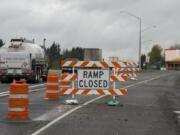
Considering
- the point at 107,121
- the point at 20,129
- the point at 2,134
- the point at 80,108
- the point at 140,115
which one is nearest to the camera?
the point at 2,134

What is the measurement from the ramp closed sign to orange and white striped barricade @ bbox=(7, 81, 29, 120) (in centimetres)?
489

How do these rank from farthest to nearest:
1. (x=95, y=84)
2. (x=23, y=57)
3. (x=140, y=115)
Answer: (x=23, y=57), (x=95, y=84), (x=140, y=115)

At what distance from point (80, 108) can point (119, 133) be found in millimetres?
5725

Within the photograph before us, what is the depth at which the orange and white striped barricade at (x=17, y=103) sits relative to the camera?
46.8 ft

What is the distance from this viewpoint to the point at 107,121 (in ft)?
46.0

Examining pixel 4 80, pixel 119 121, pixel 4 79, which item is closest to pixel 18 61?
pixel 4 79

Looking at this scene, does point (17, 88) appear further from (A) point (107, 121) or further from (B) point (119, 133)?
(B) point (119, 133)

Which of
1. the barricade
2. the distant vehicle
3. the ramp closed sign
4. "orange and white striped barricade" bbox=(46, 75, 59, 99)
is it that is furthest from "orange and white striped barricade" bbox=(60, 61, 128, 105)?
the distant vehicle

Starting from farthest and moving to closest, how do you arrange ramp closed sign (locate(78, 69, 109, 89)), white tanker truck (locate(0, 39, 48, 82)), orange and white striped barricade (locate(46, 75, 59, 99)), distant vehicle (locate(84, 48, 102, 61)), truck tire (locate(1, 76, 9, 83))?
distant vehicle (locate(84, 48, 102, 61)) < truck tire (locate(1, 76, 9, 83)) < white tanker truck (locate(0, 39, 48, 82)) < orange and white striped barricade (locate(46, 75, 59, 99)) < ramp closed sign (locate(78, 69, 109, 89))

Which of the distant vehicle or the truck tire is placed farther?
the distant vehicle

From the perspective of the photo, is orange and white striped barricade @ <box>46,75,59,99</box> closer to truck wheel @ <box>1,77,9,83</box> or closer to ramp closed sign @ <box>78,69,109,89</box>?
ramp closed sign @ <box>78,69,109,89</box>

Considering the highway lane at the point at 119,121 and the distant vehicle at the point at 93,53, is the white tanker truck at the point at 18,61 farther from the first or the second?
the distant vehicle at the point at 93,53

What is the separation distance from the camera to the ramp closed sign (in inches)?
749

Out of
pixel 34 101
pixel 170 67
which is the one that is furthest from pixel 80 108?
pixel 170 67
